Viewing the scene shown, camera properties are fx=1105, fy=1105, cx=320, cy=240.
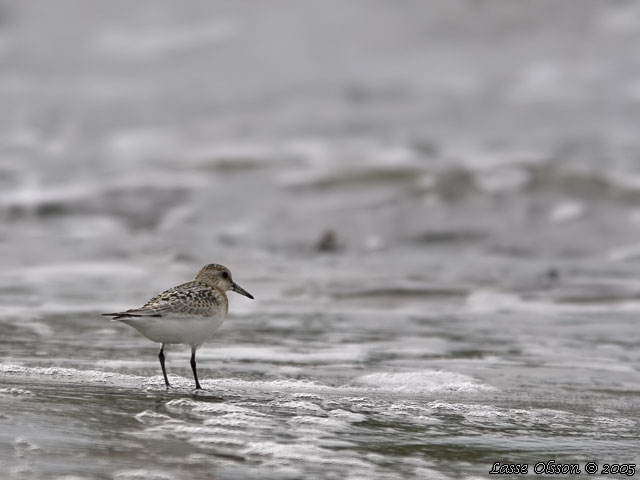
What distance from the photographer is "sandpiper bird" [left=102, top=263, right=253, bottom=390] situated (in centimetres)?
550

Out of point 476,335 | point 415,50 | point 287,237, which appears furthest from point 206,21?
point 476,335

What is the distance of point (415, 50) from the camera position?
68.9 ft

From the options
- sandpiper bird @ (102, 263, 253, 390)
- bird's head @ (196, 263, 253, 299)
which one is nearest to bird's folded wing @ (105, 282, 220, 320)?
sandpiper bird @ (102, 263, 253, 390)

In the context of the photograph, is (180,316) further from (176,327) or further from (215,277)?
(215,277)

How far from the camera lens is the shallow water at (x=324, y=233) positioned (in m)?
4.92

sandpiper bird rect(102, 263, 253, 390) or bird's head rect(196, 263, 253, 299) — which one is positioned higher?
bird's head rect(196, 263, 253, 299)

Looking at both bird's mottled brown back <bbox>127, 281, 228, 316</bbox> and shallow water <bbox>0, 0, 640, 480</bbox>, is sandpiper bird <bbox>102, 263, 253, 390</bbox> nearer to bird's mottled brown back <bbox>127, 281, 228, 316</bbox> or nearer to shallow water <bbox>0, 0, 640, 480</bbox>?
bird's mottled brown back <bbox>127, 281, 228, 316</bbox>

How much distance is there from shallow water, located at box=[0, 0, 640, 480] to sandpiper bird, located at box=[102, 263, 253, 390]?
11.3 inches

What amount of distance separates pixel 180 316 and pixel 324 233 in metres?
7.97

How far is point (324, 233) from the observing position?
13.6 m

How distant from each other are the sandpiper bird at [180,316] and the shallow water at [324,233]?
288mm

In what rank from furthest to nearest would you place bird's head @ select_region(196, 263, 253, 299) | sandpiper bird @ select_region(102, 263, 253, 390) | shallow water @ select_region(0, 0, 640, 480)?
bird's head @ select_region(196, 263, 253, 299) → sandpiper bird @ select_region(102, 263, 253, 390) → shallow water @ select_region(0, 0, 640, 480)

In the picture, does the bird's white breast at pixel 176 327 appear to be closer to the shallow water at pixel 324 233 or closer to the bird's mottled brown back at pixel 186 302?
the bird's mottled brown back at pixel 186 302

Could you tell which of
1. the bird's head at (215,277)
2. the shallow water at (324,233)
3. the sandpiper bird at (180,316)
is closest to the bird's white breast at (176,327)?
the sandpiper bird at (180,316)
